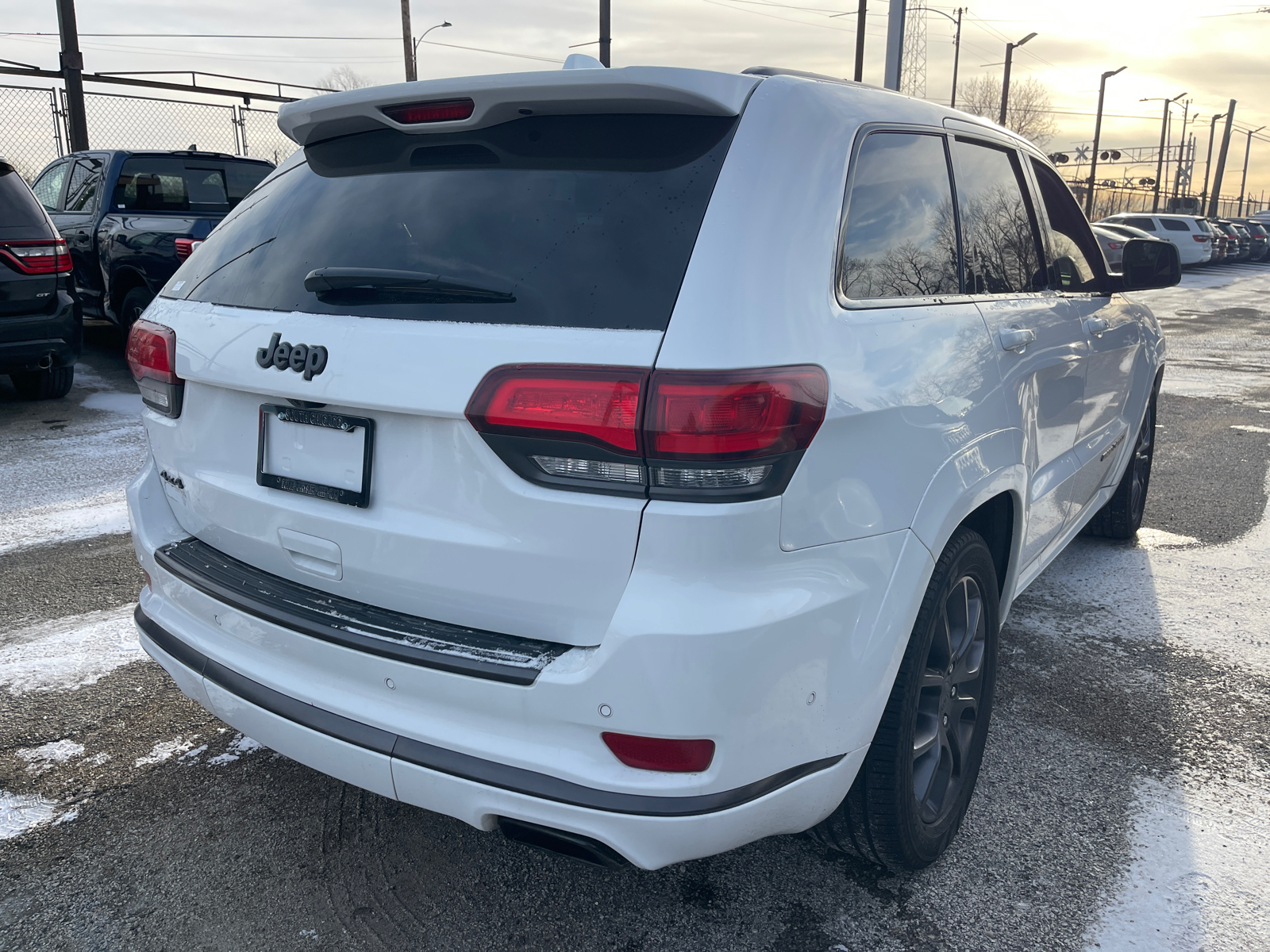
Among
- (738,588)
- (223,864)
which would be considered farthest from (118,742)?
(738,588)

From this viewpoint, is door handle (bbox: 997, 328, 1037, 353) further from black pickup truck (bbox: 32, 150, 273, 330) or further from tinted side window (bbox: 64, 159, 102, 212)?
tinted side window (bbox: 64, 159, 102, 212)

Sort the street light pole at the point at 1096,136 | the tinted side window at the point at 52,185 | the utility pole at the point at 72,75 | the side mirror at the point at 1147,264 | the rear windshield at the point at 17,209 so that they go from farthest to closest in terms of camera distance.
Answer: the street light pole at the point at 1096,136, the utility pole at the point at 72,75, the tinted side window at the point at 52,185, the rear windshield at the point at 17,209, the side mirror at the point at 1147,264

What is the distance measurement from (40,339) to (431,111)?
636cm

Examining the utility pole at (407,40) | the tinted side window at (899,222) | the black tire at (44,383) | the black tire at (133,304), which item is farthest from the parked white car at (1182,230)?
the tinted side window at (899,222)

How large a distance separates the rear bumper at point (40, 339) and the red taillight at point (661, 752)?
693cm

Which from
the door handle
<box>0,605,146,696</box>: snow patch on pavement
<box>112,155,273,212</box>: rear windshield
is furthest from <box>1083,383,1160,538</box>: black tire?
<box>112,155,273,212</box>: rear windshield

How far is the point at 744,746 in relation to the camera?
5.96 feet

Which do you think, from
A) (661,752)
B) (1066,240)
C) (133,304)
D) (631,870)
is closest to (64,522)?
(631,870)

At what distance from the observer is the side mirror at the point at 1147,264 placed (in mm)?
3992

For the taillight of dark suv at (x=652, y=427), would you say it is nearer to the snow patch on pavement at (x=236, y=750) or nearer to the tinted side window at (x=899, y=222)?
the tinted side window at (x=899, y=222)

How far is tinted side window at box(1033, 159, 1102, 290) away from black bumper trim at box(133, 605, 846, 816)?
220cm

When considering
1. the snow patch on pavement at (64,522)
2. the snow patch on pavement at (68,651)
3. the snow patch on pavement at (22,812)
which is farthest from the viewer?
the snow patch on pavement at (64,522)

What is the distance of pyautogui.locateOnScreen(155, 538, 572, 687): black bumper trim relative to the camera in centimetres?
186

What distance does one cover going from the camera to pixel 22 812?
8.78 ft
